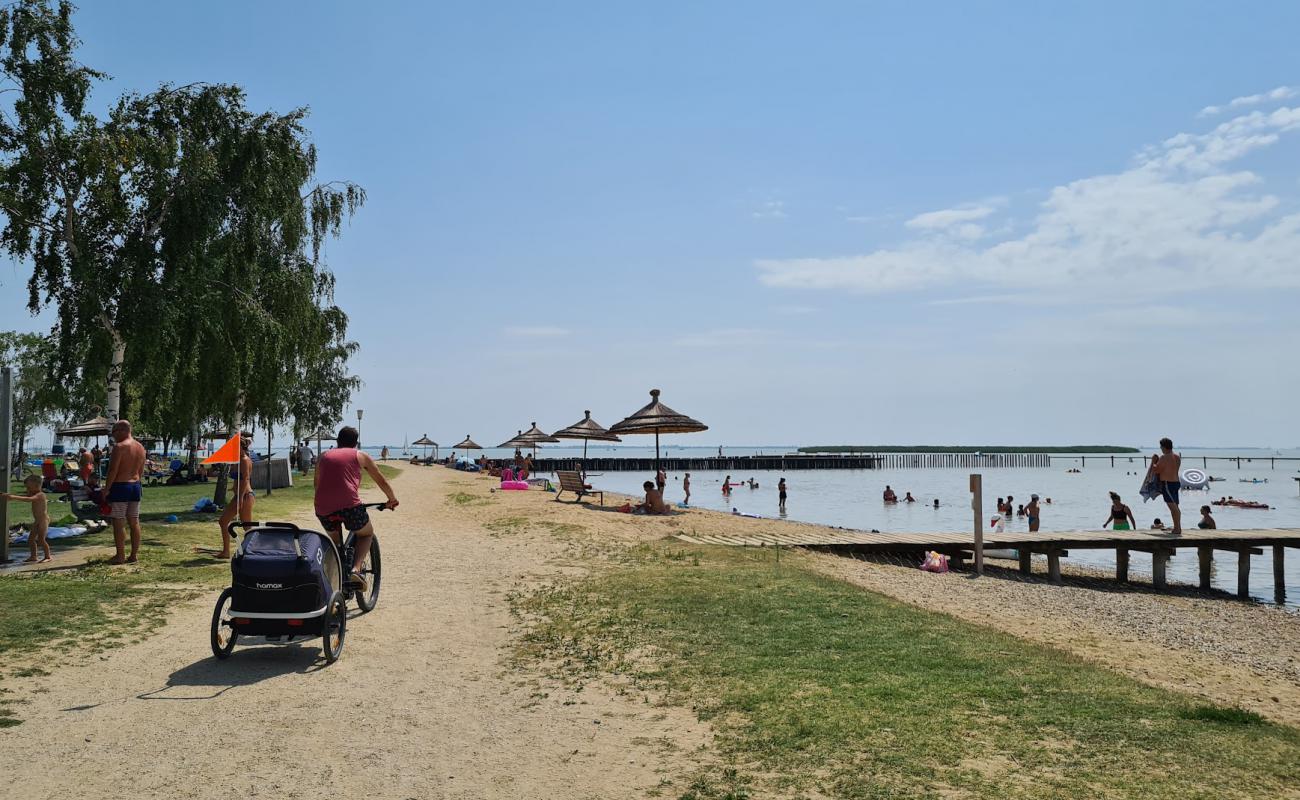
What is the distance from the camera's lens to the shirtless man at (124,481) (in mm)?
10766

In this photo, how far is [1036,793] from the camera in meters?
4.21

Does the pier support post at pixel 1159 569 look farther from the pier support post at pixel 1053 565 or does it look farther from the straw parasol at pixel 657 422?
the straw parasol at pixel 657 422

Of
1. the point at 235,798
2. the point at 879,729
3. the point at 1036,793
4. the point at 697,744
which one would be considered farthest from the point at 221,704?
the point at 1036,793

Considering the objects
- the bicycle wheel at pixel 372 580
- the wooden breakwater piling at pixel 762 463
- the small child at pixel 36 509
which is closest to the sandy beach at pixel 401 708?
the bicycle wheel at pixel 372 580

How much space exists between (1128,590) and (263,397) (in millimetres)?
19022

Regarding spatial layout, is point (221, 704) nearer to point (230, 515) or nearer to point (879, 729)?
point (879, 729)

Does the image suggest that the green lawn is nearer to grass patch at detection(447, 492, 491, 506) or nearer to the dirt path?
the dirt path

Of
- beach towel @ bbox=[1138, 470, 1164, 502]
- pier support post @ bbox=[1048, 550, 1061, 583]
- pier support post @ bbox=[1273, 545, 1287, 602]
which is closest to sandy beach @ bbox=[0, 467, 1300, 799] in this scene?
beach towel @ bbox=[1138, 470, 1164, 502]

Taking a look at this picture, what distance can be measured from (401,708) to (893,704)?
3315 mm

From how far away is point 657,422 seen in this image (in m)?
23.3

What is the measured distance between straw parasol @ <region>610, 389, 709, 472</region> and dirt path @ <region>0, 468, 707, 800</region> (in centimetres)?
1521

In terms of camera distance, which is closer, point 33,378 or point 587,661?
point 587,661

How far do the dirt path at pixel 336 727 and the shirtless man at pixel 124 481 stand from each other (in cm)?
352

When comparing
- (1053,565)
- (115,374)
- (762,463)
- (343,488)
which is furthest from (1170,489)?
(762,463)
